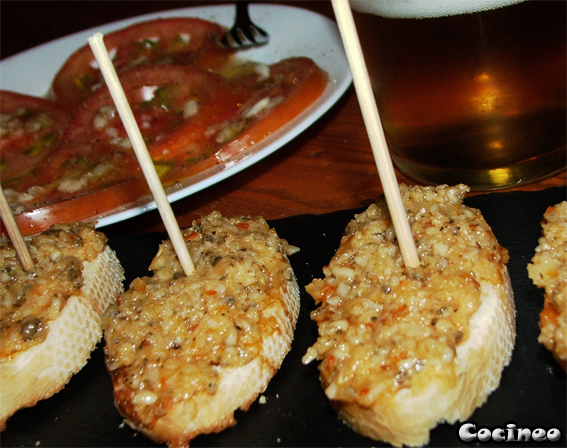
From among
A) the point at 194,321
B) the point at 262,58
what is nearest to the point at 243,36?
the point at 262,58

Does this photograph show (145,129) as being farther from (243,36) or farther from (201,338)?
(201,338)

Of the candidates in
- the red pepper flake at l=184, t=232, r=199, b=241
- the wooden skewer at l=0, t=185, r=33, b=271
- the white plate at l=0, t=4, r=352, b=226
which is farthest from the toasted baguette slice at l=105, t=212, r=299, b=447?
the white plate at l=0, t=4, r=352, b=226

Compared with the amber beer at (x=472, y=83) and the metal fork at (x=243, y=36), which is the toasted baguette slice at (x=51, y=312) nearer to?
the amber beer at (x=472, y=83)

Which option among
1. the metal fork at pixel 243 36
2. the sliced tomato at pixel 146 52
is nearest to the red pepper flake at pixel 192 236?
the sliced tomato at pixel 146 52

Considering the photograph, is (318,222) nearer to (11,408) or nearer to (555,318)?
(555,318)

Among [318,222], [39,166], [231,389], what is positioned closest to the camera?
[231,389]

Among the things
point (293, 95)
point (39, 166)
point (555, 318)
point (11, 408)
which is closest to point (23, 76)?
point (39, 166)

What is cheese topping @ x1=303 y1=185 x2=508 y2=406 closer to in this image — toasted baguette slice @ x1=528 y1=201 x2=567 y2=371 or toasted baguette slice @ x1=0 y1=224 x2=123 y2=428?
toasted baguette slice @ x1=528 y1=201 x2=567 y2=371
